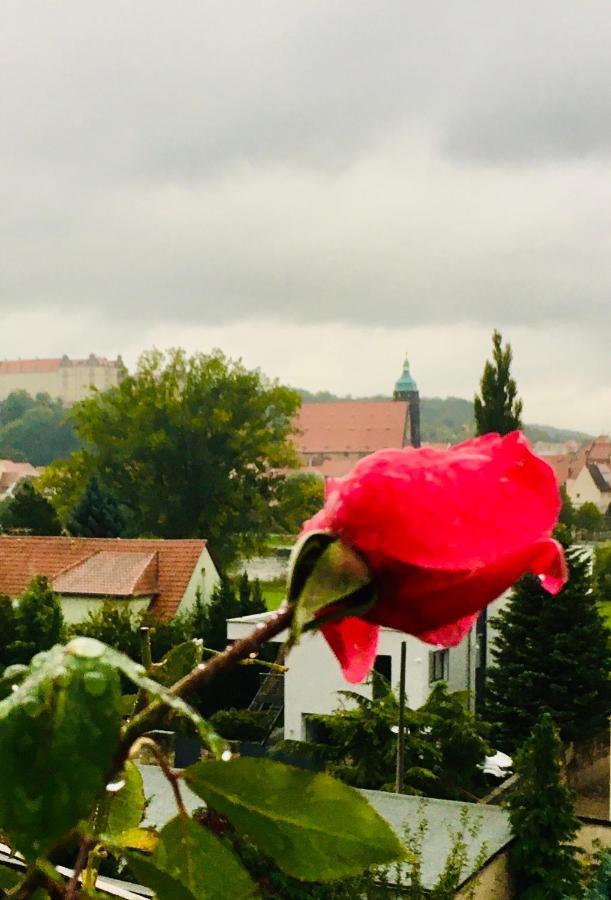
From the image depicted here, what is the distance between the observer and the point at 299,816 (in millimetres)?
237

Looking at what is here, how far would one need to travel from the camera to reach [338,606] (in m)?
0.23

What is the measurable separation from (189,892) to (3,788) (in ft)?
0.23

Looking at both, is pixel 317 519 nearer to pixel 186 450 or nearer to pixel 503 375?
pixel 503 375

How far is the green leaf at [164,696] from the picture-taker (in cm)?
20

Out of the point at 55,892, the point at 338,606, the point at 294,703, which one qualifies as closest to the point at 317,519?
the point at 338,606

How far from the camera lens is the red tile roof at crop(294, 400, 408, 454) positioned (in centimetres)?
3109

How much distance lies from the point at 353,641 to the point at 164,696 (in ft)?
0.19

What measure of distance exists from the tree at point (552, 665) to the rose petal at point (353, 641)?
9.82 m

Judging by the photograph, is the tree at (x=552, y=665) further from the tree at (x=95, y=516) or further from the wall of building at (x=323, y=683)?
the tree at (x=95, y=516)

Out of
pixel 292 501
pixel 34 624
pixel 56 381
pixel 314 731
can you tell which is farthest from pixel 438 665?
pixel 56 381

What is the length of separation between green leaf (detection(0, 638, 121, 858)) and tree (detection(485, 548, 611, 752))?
9.87 m

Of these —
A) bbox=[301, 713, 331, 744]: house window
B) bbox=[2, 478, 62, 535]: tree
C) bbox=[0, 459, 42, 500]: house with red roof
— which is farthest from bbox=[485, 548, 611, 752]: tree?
bbox=[0, 459, 42, 500]: house with red roof

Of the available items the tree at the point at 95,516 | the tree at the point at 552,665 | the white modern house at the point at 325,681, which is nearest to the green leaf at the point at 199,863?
the white modern house at the point at 325,681

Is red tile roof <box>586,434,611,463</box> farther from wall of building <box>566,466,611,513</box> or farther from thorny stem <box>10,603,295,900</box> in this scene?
thorny stem <box>10,603,295,900</box>
